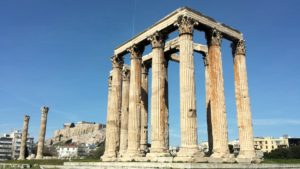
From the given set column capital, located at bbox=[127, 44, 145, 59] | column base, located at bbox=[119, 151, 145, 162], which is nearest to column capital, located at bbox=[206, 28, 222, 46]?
column capital, located at bbox=[127, 44, 145, 59]

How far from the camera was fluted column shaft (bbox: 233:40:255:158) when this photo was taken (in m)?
31.7

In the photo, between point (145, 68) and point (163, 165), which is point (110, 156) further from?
point (163, 165)

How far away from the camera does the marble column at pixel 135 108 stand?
33816 millimetres

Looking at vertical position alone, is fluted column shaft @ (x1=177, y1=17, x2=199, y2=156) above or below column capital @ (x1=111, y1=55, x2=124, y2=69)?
below

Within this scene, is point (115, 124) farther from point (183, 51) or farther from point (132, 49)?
point (183, 51)

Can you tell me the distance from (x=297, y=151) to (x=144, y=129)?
5662 centimetres

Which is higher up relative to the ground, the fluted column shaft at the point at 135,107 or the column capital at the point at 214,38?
the column capital at the point at 214,38

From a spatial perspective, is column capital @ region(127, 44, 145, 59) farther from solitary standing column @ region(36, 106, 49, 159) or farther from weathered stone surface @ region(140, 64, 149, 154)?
solitary standing column @ region(36, 106, 49, 159)

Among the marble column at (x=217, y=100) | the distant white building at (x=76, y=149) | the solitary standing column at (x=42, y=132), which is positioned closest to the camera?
the marble column at (x=217, y=100)

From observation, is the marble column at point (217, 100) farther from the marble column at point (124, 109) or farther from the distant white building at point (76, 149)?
the distant white building at point (76, 149)

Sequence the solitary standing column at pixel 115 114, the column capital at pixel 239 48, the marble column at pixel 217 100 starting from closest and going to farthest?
the marble column at pixel 217 100
the column capital at pixel 239 48
the solitary standing column at pixel 115 114

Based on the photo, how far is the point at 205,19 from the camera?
31.5 m

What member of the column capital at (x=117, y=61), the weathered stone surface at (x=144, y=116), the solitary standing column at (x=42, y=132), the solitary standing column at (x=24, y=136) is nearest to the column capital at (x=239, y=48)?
the weathered stone surface at (x=144, y=116)

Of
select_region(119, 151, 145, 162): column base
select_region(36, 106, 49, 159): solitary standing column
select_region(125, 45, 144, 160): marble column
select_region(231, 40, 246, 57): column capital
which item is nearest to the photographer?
select_region(119, 151, 145, 162): column base
